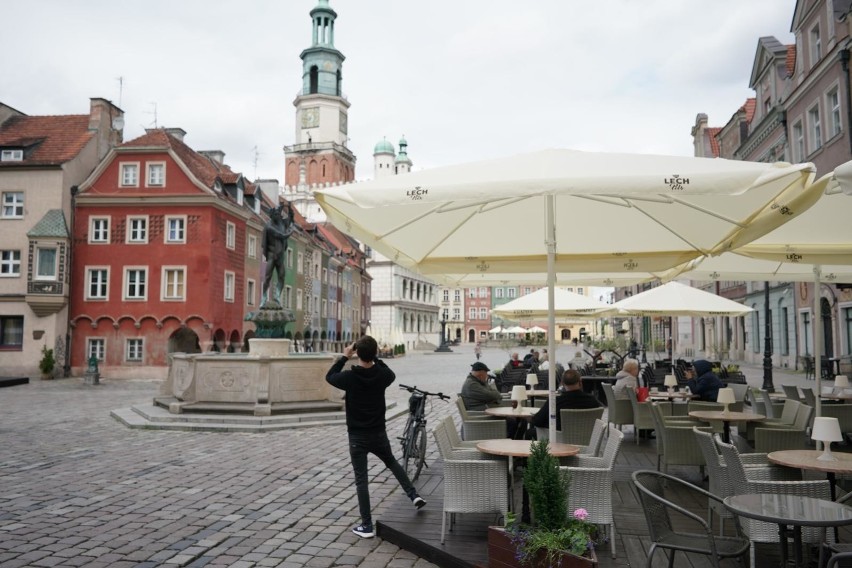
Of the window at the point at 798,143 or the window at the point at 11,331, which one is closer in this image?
the window at the point at 798,143

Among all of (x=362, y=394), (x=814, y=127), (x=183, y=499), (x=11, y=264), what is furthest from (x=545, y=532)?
(x=11, y=264)

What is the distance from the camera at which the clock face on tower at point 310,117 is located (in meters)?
91.4

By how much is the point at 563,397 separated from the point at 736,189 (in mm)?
4254

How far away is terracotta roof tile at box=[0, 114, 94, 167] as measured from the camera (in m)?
33.0

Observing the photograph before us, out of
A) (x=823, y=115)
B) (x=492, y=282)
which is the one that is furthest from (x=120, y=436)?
(x=823, y=115)

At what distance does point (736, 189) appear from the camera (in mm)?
4738

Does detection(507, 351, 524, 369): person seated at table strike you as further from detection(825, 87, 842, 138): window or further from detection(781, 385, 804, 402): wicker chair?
detection(825, 87, 842, 138): window

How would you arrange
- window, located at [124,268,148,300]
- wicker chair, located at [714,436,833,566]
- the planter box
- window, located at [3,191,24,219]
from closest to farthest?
the planter box
wicker chair, located at [714,436,833,566]
window, located at [3,191,24,219]
window, located at [124,268,148,300]

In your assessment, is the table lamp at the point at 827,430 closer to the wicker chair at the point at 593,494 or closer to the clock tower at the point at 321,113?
the wicker chair at the point at 593,494

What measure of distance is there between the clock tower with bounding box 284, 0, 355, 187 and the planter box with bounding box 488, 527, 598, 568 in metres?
86.6

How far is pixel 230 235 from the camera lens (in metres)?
35.7

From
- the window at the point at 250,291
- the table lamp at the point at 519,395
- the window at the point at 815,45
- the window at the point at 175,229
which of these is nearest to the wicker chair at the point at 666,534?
the table lamp at the point at 519,395

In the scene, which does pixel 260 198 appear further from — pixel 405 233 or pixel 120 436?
pixel 405 233

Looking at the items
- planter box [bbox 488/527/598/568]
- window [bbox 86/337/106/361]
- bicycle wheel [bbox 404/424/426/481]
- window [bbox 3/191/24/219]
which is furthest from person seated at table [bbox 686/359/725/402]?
window [bbox 3/191/24/219]
